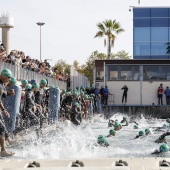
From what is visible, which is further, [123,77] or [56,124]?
[123,77]

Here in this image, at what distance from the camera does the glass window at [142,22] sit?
2667 inches

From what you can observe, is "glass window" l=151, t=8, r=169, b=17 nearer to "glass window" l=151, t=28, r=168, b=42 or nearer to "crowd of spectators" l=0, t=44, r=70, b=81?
"glass window" l=151, t=28, r=168, b=42

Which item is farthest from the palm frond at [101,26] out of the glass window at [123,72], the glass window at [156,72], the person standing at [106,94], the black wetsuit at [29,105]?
the black wetsuit at [29,105]

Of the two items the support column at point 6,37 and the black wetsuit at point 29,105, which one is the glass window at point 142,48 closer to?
the support column at point 6,37

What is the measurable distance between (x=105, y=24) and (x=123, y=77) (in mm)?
33061

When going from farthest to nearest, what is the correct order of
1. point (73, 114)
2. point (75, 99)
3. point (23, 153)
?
1. point (75, 99)
2. point (73, 114)
3. point (23, 153)

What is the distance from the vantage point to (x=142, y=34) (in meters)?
68.1

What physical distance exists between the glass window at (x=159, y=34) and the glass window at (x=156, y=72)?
76.5 feet

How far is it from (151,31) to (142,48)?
7.59 feet

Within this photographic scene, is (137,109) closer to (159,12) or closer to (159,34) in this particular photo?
(159,34)

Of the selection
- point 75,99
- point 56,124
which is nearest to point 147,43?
point 75,99

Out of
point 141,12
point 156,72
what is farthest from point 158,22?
point 156,72

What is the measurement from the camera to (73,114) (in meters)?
25.9

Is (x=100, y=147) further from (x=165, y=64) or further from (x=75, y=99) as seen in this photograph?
(x=165, y=64)
